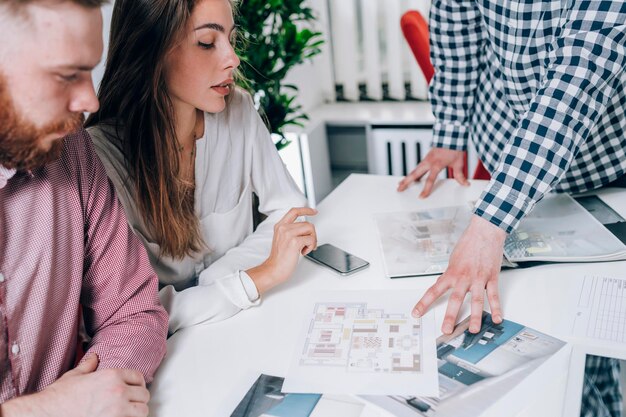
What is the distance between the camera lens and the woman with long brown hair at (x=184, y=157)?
3.77 feet

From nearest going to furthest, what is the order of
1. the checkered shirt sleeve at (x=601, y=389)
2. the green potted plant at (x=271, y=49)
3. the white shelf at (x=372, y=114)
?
1. the checkered shirt sleeve at (x=601, y=389)
2. the green potted plant at (x=271, y=49)
3. the white shelf at (x=372, y=114)

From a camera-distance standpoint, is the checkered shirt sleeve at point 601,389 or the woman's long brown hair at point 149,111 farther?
the checkered shirt sleeve at point 601,389

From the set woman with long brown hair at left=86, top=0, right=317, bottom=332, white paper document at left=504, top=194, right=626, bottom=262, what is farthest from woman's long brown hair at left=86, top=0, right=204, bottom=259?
white paper document at left=504, top=194, right=626, bottom=262

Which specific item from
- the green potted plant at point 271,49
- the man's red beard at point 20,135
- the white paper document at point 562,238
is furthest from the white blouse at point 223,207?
the green potted plant at point 271,49

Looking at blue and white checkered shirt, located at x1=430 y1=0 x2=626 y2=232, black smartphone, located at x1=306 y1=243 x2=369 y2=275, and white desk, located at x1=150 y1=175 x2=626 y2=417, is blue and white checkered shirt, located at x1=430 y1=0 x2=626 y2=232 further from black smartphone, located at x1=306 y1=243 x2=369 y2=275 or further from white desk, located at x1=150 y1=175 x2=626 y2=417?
black smartphone, located at x1=306 y1=243 x2=369 y2=275

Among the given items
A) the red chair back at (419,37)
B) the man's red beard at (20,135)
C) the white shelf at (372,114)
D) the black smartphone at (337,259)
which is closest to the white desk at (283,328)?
the black smartphone at (337,259)

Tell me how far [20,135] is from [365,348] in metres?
0.56

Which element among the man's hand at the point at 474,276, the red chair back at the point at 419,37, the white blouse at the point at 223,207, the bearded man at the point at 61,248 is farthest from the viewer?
the red chair back at the point at 419,37

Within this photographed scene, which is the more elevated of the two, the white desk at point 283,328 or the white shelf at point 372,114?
the white desk at point 283,328

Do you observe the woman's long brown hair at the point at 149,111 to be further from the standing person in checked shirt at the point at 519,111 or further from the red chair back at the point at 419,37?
the red chair back at the point at 419,37

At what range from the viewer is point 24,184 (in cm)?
90

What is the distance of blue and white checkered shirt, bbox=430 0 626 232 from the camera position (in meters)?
1.14

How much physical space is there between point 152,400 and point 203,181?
0.56 metres

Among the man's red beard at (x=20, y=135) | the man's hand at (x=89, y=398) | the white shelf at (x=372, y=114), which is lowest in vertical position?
the white shelf at (x=372, y=114)
